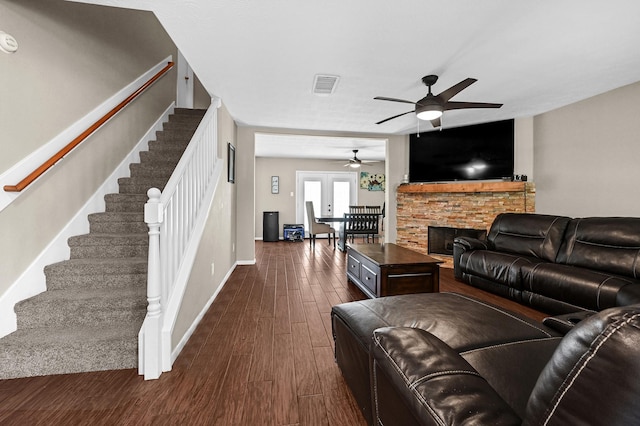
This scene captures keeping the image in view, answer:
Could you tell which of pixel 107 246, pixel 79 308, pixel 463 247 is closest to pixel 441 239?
pixel 463 247

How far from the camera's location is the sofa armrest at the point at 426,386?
68 centimetres

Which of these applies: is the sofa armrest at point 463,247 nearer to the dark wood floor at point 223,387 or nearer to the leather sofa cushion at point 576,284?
the leather sofa cushion at point 576,284

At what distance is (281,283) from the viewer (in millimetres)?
3730

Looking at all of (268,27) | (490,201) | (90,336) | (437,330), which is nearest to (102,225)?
(90,336)

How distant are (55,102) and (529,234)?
16.7 ft

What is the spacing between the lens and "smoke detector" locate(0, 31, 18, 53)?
182 centimetres

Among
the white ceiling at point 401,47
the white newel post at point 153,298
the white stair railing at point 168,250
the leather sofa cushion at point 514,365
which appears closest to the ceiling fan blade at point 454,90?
the white ceiling at point 401,47

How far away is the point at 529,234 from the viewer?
135 inches

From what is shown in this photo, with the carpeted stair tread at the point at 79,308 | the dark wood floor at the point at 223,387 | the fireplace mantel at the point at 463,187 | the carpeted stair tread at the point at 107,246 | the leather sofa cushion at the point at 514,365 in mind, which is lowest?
the dark wood floor at the point at 223,387

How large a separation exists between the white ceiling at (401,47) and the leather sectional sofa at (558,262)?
1.64 metres

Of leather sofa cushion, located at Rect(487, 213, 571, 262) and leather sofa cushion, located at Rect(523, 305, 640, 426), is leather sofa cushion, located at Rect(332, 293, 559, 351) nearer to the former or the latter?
leather sofa cushion, located at Rect(523, 305, 640, 426)

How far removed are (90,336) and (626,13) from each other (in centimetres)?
438

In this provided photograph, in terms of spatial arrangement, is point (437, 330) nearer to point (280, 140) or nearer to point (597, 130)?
point (597, 130)

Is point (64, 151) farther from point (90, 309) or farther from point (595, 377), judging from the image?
point (595, 377)
